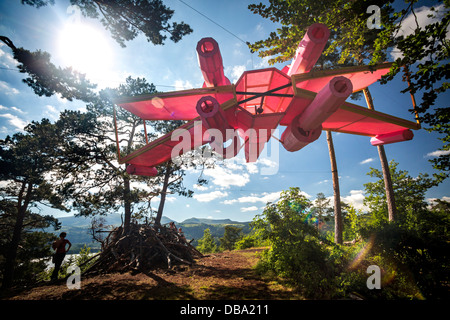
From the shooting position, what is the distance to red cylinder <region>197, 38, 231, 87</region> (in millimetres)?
2580

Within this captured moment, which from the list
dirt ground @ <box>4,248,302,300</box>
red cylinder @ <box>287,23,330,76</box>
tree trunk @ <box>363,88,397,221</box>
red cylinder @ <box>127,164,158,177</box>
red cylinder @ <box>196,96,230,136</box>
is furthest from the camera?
tree trunk @ <box>363,88,397,221</box>

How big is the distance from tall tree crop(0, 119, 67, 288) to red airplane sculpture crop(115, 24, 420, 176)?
33.4 ft

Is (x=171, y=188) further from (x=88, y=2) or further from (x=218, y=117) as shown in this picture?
(x=218, y=117)

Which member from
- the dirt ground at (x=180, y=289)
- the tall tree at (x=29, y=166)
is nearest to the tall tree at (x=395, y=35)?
the dirt ground at (x=180, y=289)

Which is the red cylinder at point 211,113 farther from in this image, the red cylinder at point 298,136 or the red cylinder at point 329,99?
the red cylinder at point 329,99

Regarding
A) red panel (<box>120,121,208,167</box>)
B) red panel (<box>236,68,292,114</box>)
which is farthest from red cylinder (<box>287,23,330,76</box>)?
red panel (<box>120,121,208,167</box>)

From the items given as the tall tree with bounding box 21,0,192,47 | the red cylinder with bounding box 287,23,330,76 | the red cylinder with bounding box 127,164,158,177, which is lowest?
the red cylinder with bounding box 127,164,158,177

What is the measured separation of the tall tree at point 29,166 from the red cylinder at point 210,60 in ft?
38.6

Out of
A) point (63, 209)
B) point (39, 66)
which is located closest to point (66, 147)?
point (39, 66)

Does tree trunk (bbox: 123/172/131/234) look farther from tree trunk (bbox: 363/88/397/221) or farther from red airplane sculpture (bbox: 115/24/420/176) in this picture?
tree trunk (bbox: 363/88/397/221)

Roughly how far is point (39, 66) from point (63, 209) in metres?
13.6

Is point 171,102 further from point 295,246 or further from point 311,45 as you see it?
point 295,246

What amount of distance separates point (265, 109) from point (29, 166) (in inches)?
610

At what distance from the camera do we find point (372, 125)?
3.18 m
